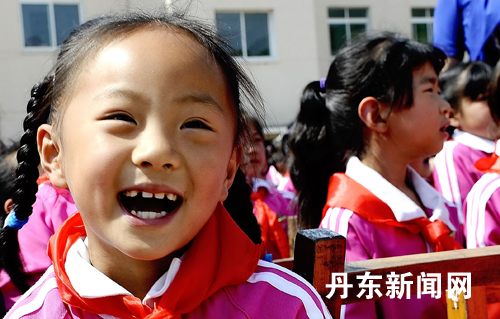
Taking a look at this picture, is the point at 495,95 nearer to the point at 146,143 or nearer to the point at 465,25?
the point at 465,25

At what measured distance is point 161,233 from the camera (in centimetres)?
94

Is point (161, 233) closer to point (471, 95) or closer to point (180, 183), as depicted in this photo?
point (180, 183)

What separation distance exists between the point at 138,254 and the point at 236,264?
22cm

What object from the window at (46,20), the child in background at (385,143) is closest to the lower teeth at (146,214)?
the child in background at (385,143)

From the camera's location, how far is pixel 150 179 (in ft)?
2.98

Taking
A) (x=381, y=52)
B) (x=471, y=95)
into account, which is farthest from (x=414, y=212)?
(x=471, y=95)

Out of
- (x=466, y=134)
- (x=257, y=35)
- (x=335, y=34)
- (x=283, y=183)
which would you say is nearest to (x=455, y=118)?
(x=466, y=134)

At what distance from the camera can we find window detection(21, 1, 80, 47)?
9859mm

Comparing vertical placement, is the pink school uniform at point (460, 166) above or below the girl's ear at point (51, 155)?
below

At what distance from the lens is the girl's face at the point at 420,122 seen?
6.45 feet

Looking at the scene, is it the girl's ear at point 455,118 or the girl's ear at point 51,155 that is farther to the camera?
the girl's ear at point 455,118

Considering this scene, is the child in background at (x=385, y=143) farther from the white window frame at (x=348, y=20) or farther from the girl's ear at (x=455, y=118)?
the white window frame at (x=348, y=20)

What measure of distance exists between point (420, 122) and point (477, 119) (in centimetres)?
105

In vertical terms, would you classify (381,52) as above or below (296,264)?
above
